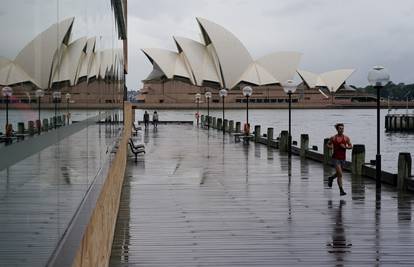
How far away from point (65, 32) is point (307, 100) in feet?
466

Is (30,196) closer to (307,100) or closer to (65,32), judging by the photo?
(65,32)

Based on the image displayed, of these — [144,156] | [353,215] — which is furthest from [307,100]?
[353,215]

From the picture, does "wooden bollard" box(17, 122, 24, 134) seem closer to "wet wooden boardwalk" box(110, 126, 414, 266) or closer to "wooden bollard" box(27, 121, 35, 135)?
"wooden bollard" box(27, 121, 35, 135)

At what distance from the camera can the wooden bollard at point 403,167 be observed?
12.7 m

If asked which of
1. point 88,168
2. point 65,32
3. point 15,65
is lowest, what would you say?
point 88,168

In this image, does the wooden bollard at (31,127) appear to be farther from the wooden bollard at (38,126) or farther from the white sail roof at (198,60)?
the white sail roof at (198,60)

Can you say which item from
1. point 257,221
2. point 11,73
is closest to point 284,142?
point 257,221

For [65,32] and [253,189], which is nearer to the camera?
[65,32]

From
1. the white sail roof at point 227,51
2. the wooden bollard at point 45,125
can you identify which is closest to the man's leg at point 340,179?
the wooden bollard at point 45,125

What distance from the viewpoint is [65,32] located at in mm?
2854

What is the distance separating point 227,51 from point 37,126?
320 ft

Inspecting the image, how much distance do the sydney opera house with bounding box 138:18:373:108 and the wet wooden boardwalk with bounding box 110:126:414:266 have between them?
262ft

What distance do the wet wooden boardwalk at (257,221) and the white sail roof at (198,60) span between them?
8433cm

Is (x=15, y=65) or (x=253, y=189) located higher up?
(x=15, y=65)
